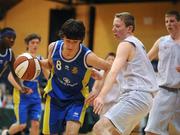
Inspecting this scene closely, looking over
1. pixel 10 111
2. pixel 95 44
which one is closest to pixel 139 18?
pixel 95 44

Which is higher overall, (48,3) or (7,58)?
(48,3)

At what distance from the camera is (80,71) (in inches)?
200

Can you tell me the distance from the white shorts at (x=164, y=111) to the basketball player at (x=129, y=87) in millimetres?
995

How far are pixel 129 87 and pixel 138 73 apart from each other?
6.9 inches

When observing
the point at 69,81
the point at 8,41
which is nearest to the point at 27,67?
the point at 69,81

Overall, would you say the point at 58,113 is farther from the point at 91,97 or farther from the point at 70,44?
the point at 70,44

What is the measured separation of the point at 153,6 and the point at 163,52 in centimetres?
826

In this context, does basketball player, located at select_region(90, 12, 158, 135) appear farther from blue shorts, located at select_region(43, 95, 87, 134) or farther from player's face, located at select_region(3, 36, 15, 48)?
player's face, located at select_region(3, 36, 15, 48)

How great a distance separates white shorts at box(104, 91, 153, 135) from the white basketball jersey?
0.07 m

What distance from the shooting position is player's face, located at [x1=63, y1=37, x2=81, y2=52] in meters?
4.93

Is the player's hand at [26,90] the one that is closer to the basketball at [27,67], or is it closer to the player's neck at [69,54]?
the basketball at [27,67]

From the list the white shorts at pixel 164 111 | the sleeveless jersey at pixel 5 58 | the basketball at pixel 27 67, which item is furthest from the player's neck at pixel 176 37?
the sleeveless jersey at pixel 5 58

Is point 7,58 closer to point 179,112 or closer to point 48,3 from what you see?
point 179,112

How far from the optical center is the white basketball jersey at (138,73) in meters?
4.62
